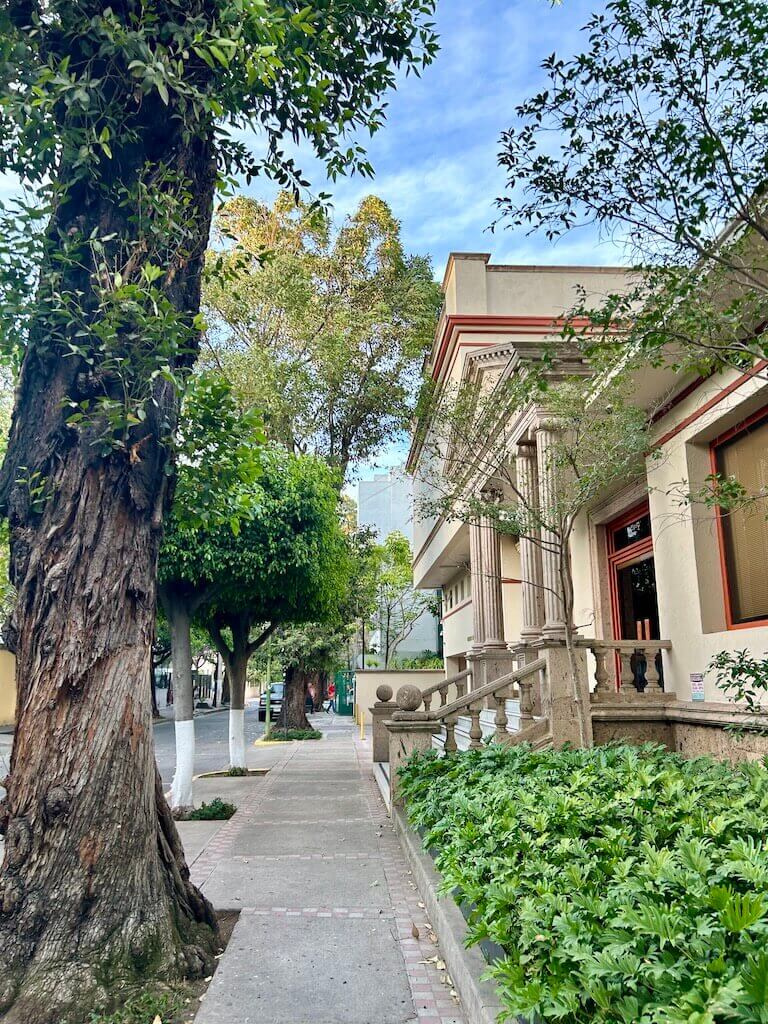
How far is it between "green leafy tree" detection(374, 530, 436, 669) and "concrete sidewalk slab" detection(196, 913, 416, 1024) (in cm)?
3362

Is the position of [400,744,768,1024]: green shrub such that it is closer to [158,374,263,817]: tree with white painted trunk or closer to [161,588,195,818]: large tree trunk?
[158,374,263,817]: tree with white painted trunk

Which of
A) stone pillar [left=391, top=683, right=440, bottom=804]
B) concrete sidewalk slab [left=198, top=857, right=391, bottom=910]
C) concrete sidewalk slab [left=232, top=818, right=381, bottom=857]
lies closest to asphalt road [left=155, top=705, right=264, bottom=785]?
concrete sidewalk slab [left=232, top=818, right=381, bottom=857]

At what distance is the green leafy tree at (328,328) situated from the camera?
19.6 m

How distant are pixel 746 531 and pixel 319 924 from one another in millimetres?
5769

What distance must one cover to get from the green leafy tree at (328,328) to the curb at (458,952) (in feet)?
39.6

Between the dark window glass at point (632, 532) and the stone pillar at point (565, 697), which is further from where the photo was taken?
the dark window glass at point (632, 532)

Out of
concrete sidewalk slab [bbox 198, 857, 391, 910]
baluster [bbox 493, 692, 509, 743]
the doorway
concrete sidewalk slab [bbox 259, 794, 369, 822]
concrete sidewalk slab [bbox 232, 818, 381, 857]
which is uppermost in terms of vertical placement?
the doorway

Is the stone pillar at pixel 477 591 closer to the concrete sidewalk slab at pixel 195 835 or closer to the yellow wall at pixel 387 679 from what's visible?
the concrete sidewalk slab at pixel 195 835

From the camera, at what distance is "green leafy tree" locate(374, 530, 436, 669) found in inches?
1583

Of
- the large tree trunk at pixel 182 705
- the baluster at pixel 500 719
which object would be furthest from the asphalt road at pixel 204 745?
the baluster at pixel 500 719

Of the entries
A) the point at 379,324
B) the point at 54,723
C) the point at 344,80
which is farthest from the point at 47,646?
the point at 379,324

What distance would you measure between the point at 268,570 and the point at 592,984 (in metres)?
9.86

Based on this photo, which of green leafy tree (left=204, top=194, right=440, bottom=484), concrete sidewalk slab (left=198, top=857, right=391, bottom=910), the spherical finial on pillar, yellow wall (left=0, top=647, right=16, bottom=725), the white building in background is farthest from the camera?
the white building in background

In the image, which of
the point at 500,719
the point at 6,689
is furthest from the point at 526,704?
the point at 6,689
